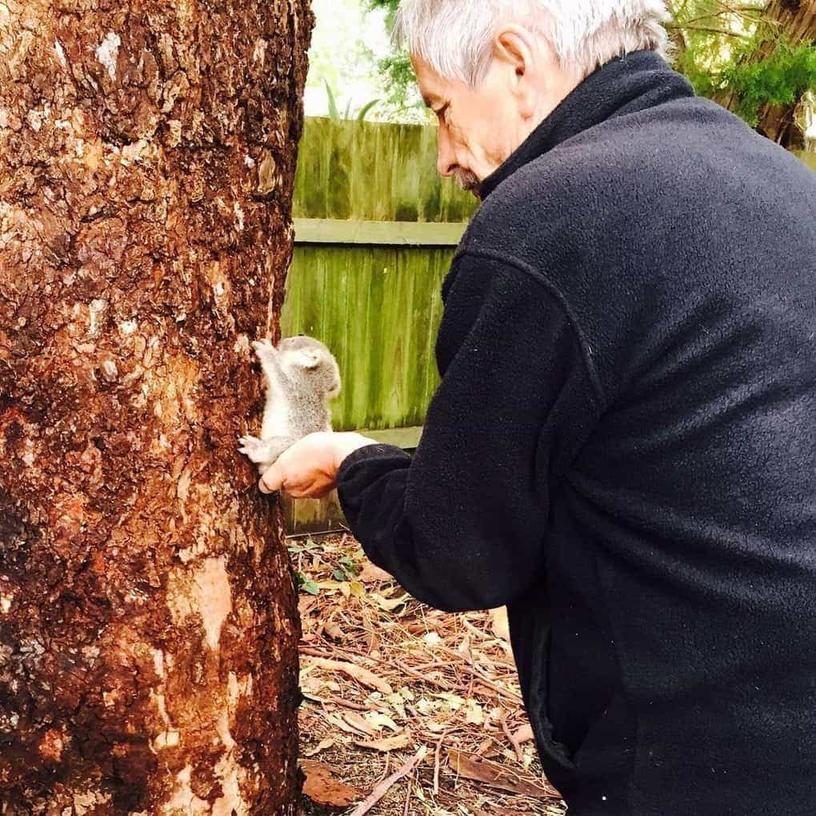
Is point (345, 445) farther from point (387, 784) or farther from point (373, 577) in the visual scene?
point (373, 577)

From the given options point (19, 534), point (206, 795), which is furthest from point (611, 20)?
point (206, 795)

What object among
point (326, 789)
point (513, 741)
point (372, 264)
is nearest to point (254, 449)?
point (326, 789)

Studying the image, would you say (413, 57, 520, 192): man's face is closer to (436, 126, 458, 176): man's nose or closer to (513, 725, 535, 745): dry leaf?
(436, 126, 458, 176): man's nose

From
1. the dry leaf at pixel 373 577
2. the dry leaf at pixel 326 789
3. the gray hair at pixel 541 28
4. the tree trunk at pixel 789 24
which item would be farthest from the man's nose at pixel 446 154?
the tree trunk at pixel 789 24

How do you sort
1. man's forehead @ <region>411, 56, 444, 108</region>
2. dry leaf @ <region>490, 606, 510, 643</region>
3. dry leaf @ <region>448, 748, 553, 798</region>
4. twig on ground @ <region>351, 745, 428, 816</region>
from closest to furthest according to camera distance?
man's forehead @ <region>411, 56, 444, 108</region>, twig on ground @ <region>351, 745, 428, 816</region>, dry leaf @ <region>448, 748, 553, 798</region>, dry leaf @ <region>490, 606, 510, 643</region>

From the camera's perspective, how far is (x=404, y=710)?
A: 140 inches

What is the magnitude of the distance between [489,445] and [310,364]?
91 cm

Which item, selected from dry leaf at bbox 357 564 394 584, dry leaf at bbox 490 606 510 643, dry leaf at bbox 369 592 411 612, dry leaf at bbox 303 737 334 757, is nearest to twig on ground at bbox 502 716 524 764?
dry leaf at bbox 303 737 334 757

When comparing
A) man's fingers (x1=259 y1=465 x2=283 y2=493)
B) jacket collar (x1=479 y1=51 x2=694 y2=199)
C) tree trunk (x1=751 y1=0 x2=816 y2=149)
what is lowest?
man's fingers (x1=259 y1=465 x2=283 y2=493)

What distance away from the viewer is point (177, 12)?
1660 millimetres

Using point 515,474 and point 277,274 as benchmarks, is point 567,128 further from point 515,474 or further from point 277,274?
point 277,274

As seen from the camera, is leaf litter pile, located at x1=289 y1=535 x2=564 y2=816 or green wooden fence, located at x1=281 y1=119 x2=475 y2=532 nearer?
leaf litter pile, located at x1=289 y1=535 x2=564 y2=816

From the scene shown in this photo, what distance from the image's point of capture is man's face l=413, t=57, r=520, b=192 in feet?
5.12

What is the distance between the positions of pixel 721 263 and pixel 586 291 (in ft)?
0.64
